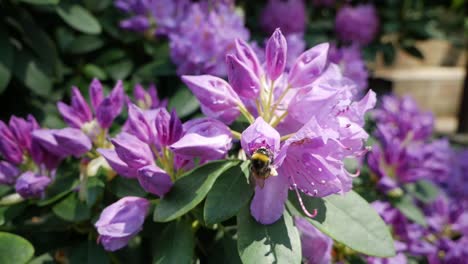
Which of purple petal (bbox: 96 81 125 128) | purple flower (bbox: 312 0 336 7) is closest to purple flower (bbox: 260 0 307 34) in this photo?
purple flower (bbox: 312 0 336 7)

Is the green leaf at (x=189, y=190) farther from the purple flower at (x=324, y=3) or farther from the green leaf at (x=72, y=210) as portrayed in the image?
the purple flower at (x=324, y=3)

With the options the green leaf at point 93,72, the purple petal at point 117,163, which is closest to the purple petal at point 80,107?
the purple petal at point 117,163

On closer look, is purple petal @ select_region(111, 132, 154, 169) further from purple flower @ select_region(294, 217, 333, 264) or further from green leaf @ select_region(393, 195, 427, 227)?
green leaf @ select_region(393, 195, 427, 227)

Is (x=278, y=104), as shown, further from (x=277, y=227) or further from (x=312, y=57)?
(x=277, y=227)

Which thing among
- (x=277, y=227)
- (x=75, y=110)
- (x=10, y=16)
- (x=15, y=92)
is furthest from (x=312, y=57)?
(x=15, y=92)

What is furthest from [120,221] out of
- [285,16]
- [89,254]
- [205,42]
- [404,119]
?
[285,16]

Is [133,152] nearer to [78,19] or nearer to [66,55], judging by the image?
[78,19]
